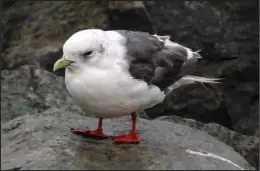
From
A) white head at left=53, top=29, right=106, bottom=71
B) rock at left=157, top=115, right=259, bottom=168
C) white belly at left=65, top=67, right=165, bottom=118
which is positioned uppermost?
white head at left=53, top=29, right=106, bottom=71

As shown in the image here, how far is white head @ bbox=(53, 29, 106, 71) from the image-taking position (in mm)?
5293

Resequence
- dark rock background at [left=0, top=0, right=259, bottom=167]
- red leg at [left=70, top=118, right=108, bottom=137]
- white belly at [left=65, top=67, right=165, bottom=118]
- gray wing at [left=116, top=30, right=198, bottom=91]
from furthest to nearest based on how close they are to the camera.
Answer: dark rock background at [left=0, top=0, right=259, bottom=167] < red leg at [left=70, top=118, right=108, bottom=137] < gray wing at [left=116, top=30, right=198, bottom=91] < white belly at [left=65, top=67, right=165, bottom=118]

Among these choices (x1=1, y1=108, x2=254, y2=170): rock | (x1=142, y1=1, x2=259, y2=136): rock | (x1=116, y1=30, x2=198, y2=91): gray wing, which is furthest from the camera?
(x1=142, y1=1, x2=259, y2=136): rock

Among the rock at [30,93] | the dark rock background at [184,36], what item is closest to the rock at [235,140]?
the dark rock background at [184,36]

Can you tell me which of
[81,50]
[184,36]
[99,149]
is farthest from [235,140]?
[81,50]

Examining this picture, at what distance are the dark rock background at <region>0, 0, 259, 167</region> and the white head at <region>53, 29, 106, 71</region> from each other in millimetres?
3843

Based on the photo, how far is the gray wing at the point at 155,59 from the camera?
18.6 feet

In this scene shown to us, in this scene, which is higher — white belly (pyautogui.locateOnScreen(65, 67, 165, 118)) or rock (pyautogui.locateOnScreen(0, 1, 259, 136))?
white belly (pyautogui.locateOnScreen(65, 67, 165, 118))

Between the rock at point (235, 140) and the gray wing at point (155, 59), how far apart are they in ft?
5.63

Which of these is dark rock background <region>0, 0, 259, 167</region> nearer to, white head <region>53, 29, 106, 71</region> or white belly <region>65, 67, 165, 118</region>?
white belly <region>65, 67, 165, 118</region>

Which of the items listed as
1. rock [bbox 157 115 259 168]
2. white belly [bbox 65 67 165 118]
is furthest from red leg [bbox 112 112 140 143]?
rock [bbox 157 115 259 168]

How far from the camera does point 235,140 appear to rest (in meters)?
8.26

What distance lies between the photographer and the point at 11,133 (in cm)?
589

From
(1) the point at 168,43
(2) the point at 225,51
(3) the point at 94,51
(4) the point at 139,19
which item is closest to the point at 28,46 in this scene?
(4) the point at 139,19
